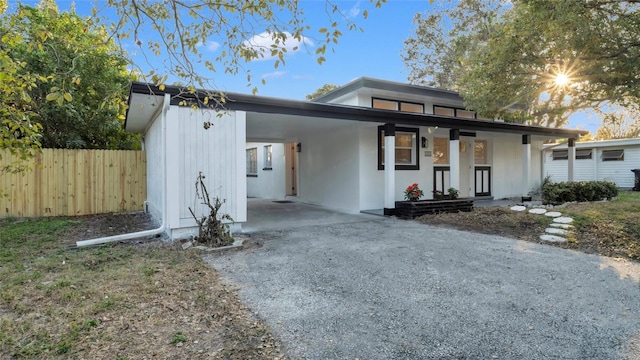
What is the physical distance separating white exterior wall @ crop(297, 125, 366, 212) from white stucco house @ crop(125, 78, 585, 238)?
3 cm

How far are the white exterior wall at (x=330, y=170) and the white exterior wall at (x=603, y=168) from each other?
10.3 m

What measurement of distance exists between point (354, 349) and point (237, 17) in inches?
116

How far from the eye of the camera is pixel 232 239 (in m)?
5.58

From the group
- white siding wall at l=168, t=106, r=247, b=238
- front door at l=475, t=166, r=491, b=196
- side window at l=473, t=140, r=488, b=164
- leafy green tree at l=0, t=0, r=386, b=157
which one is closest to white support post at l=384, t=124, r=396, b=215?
white siding wall at l=168, t=106, r=247, b=238

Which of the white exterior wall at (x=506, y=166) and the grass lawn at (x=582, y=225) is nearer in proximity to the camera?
the grass lawn at (x=582, y=225)

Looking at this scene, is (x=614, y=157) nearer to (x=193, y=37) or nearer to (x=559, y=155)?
(x=559, y=155)

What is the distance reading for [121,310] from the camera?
2977 mm

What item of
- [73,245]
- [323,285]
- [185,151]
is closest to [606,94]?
[323,285]

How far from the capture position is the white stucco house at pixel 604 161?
52.1ft

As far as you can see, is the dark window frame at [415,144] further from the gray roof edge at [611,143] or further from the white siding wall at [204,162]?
the gray roof edge at [611,143]

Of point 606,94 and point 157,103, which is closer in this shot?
point 157,103

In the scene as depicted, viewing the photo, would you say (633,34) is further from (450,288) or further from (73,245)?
(73,245)

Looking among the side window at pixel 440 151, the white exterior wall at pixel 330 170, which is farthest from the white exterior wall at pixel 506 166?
the white exterior wall at pixel 330 170

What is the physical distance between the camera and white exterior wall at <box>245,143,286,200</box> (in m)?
13.4
